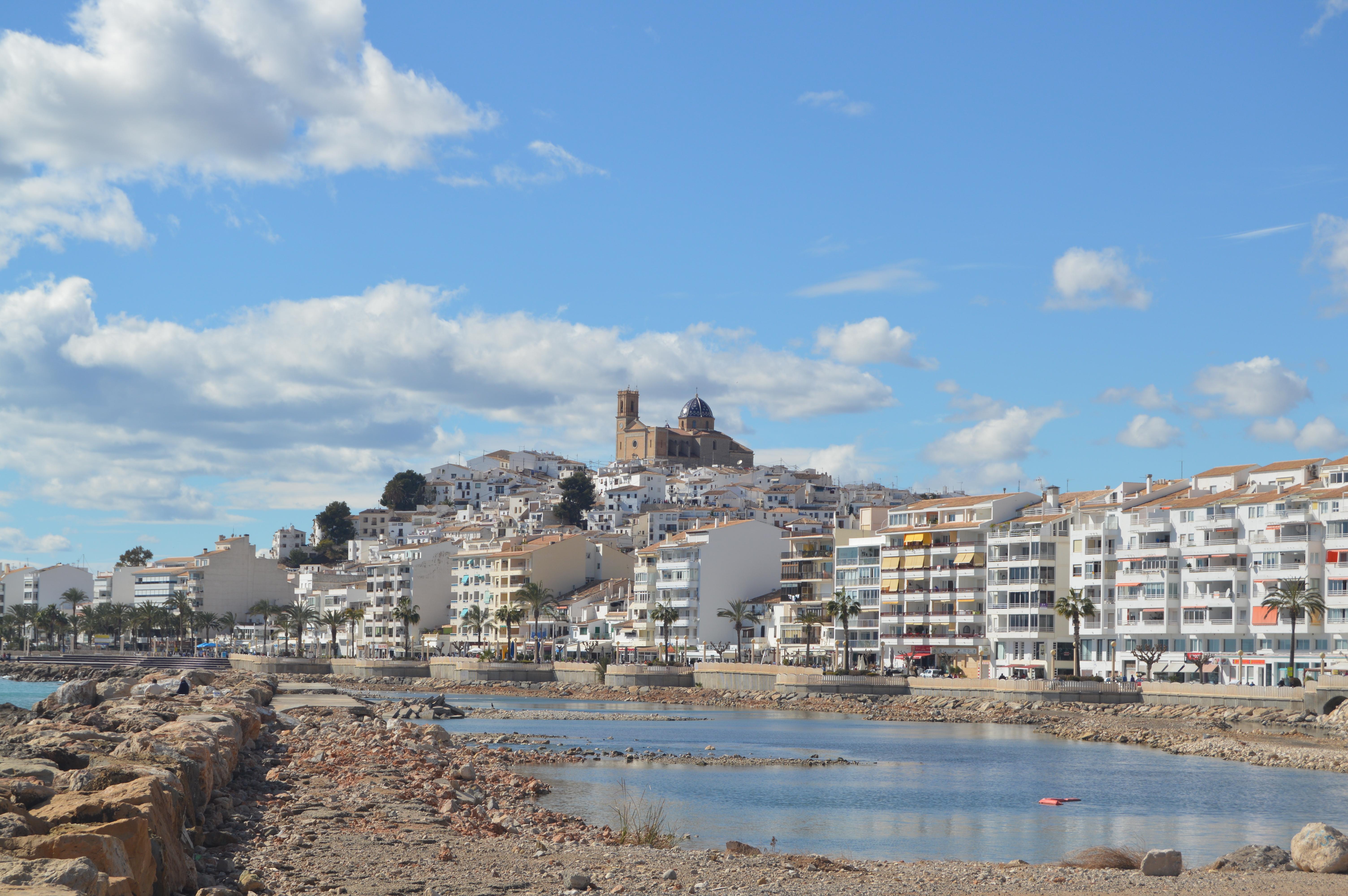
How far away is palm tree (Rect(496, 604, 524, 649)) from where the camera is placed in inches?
5054

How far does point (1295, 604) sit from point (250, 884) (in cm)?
6692

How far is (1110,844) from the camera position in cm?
2881

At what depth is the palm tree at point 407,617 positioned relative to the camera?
14500cm

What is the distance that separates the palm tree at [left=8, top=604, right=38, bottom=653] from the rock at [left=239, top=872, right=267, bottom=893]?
548ft

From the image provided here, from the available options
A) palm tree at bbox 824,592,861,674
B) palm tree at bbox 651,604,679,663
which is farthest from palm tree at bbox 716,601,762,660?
palm tree at bbox 824,592,861,674

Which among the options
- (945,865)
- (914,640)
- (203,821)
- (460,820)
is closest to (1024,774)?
(945,865)

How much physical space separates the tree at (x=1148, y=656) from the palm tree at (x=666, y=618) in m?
42.5

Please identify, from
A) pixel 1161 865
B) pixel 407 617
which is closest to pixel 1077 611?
pixel 1161 865

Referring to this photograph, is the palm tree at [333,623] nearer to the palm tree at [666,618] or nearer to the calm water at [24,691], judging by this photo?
the calm water at [24,691]

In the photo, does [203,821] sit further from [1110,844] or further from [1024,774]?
[1024,774]

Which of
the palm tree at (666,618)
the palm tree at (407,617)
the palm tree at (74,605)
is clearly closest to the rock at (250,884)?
the palm tree at (666,618)

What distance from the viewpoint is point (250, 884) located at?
56.3ft

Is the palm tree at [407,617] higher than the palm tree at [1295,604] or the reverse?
the reverse

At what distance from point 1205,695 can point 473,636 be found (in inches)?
3316
